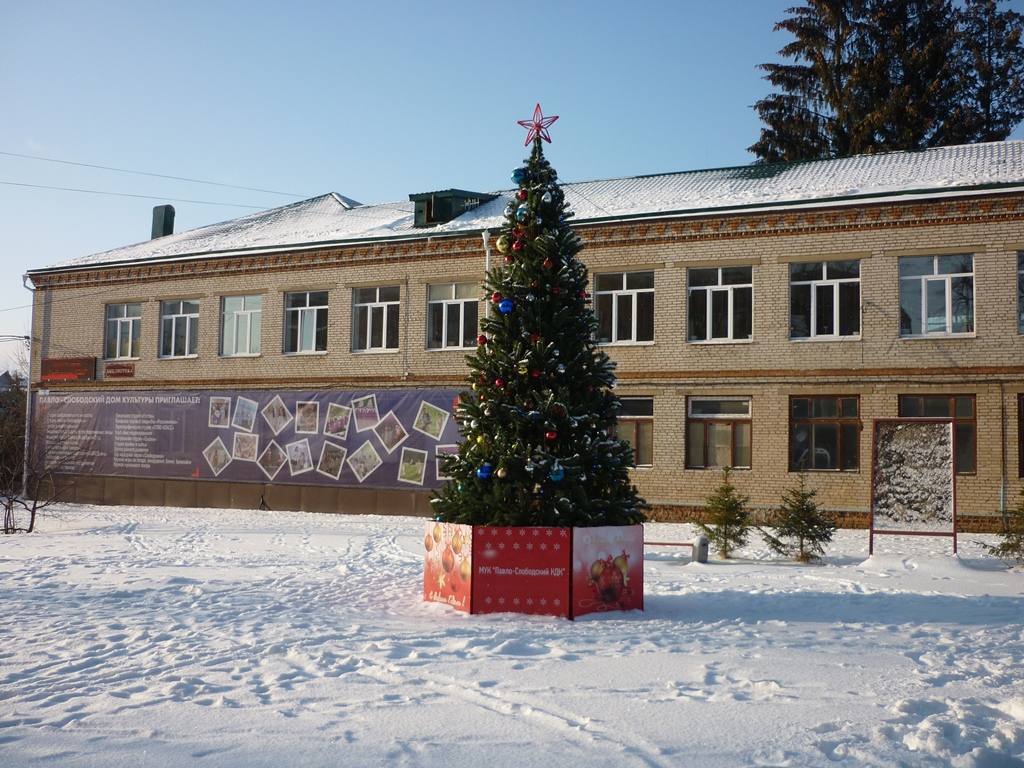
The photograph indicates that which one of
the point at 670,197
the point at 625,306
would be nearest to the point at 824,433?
the point at 625,306

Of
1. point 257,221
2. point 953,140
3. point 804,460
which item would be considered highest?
point 953,140

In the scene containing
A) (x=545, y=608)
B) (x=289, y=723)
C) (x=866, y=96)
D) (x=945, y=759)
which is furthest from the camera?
(x=866, y=96)

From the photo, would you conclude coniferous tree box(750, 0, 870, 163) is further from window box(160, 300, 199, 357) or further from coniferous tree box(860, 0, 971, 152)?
window box(160, 300, 199, 357)

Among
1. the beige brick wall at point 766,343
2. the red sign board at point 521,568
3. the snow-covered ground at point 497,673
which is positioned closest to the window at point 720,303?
the beige brick wall at point 766,343

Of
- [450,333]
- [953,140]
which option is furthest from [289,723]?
[953,140]

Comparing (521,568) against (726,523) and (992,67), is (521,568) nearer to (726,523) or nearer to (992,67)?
(726,523)

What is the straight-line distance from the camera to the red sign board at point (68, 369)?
2975cm

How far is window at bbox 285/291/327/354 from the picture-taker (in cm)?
2664

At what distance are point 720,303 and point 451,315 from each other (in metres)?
6.95

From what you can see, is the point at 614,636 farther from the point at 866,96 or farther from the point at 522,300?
the point at 866,96

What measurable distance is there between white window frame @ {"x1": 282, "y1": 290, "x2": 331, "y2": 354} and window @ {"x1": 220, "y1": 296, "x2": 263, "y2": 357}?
95cm

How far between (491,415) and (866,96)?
28576 millimetres

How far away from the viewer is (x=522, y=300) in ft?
33.6

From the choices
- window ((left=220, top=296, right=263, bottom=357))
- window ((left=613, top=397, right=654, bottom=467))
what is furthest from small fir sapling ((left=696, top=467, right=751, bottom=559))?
window ((left=220, top=296, right=263, bottom=357))
